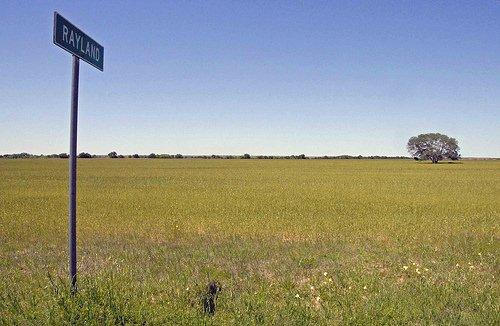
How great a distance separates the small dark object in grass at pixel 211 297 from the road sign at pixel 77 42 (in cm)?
298

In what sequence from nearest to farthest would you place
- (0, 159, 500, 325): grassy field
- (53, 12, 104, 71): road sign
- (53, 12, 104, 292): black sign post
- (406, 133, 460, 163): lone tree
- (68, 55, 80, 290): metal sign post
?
(53, 12, 104, 71): road sign → (53, 12, 104, 292): black sign post → (68, 55, 80, 290): metal sign post → (0, 159, 500, 325): grassy field → (406, 133, 460, 163): lone tree

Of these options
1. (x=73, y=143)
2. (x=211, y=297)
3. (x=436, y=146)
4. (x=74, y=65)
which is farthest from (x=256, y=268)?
(x=436, y=146)

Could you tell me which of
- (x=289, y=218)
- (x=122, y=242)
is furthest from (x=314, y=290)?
(x=289, y=218)

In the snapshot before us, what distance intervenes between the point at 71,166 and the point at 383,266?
5.28 metres

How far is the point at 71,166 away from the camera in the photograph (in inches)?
151

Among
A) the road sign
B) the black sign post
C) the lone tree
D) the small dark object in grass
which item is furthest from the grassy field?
the lone tree

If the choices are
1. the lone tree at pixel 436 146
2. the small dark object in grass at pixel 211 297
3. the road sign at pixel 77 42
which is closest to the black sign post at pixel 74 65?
the road sign at pixel 77 42

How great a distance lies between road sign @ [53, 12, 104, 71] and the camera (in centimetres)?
351

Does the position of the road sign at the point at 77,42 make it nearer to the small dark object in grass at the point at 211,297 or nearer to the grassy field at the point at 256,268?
the grassy field at the point at 256,268

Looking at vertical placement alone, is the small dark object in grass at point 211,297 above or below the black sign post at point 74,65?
below

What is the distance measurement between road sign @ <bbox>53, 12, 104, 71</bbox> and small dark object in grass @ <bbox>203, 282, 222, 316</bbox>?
298 cm

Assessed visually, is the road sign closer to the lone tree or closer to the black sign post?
the black sign post

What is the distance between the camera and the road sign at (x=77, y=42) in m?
3.51

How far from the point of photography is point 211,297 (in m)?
4.97
